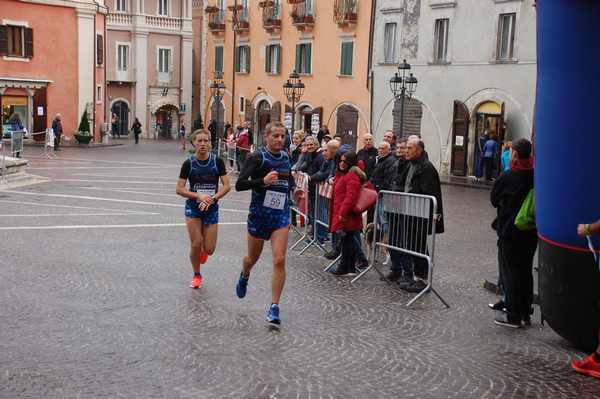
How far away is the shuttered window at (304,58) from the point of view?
1721 inches

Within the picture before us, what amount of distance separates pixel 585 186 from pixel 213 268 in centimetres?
549

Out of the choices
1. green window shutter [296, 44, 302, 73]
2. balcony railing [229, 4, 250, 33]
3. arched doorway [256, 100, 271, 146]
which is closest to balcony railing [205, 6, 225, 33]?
balcony railing [229, 4, 250, 33]

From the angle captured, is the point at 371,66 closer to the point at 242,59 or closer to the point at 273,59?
the point at 273,59

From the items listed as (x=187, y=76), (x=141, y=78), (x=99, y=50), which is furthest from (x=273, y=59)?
(x=187, y=76)

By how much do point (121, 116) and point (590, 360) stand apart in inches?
2177

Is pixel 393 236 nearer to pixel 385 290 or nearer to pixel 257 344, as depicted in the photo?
pixel 385 290

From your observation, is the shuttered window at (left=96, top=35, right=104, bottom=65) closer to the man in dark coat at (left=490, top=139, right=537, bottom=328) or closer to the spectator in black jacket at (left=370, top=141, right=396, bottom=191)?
the spectator in black jacket at (left=370, top=141, right=396, bottom=191)

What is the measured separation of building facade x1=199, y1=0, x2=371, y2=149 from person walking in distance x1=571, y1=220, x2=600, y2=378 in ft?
92.2

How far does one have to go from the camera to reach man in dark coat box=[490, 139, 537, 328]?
28.5ft

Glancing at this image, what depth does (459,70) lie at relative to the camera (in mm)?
33406

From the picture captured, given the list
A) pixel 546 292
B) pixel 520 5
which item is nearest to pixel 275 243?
pixel 546 292

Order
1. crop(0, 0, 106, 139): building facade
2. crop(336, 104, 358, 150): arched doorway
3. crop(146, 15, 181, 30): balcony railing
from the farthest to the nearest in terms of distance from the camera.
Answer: crop(146, 15, 181, 30): balcony railing
crop(0, 0, 106, 139): building facade
crop(336, 104, 358, 150): arched doorway

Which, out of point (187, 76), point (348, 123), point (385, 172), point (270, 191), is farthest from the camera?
point (187, 76)

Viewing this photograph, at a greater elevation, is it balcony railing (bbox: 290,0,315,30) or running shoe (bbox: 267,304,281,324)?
balcony railing (bbox: 290,0,315,30)
